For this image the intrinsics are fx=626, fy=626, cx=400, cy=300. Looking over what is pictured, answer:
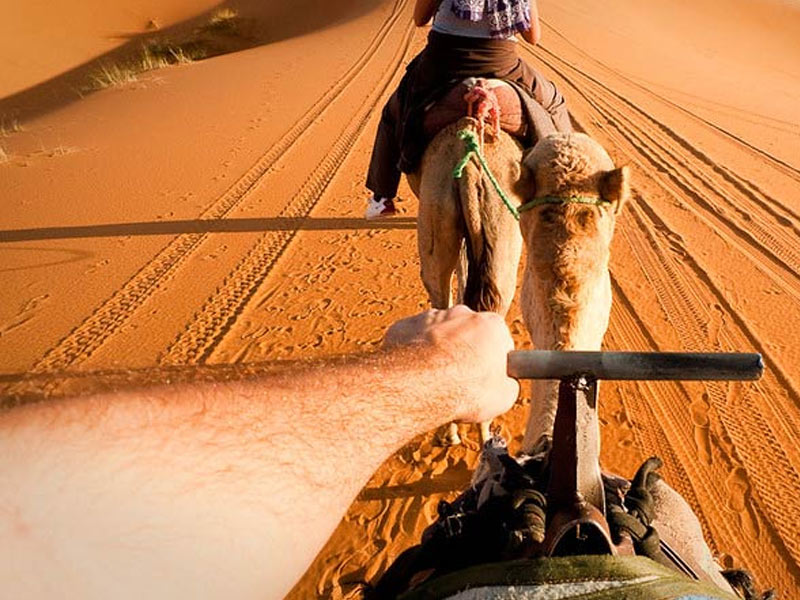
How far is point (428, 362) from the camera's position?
137cm

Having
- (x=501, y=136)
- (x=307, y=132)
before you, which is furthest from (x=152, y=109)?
(x=501, y=136)

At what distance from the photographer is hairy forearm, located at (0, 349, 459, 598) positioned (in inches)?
28.0

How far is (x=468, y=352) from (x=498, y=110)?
2.25 meters

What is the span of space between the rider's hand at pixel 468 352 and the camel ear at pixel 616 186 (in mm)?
746

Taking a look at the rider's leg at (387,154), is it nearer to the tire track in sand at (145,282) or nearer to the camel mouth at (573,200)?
the camel mouth at (573,200)

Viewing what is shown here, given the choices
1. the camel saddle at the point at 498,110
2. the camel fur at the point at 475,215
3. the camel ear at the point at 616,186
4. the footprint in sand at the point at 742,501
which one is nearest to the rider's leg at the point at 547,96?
the camel saddle at the point at 498,110

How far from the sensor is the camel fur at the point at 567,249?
199 centimetres

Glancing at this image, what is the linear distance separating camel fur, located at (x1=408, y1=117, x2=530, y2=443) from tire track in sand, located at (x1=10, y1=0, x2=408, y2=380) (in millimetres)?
3412

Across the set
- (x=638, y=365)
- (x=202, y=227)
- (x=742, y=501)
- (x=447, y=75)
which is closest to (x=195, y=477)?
(x=638, y=365)

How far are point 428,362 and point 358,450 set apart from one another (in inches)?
11.7

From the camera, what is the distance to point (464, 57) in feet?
Answer: 12.1

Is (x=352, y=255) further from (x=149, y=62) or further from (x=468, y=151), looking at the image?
(x=149, y=62)

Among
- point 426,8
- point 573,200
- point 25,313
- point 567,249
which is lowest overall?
point 25,313

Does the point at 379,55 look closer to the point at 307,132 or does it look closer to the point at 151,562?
the point at 307,132
